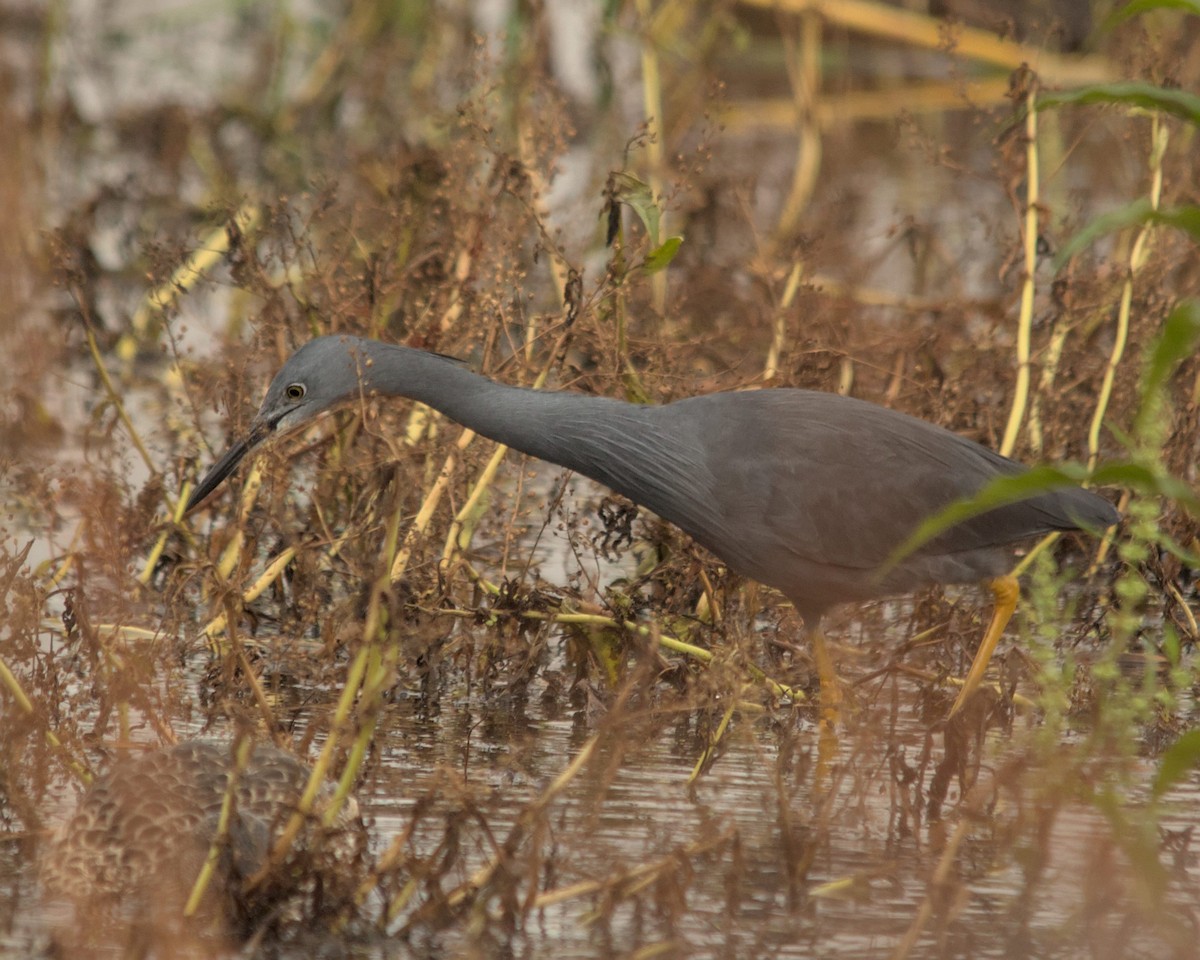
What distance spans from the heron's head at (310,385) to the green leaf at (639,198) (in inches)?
31.1

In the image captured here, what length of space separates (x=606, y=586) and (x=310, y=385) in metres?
1.35

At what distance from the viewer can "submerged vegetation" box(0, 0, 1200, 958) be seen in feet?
12.5

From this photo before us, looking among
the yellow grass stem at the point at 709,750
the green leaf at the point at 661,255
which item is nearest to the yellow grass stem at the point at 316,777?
the yellow grass stem at the point at 709,750

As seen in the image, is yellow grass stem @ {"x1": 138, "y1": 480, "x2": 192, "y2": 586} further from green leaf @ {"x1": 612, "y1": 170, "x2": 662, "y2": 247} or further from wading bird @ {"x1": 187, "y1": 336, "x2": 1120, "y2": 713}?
green leaf @ {"x1": 612, "y1": 170, "x2": 662, "y2": 247}

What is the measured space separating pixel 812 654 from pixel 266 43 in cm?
761

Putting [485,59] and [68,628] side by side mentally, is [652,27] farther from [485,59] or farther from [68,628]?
[68,628]

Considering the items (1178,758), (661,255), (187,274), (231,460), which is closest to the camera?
(1178,758)

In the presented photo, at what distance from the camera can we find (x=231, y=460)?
17.0ft

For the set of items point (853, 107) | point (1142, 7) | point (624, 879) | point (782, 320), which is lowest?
point (624, 879)

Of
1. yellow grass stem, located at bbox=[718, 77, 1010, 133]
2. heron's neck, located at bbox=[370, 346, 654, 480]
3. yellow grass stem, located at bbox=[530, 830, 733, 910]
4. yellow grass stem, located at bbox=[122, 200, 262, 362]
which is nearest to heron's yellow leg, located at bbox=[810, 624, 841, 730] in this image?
heron's neck, located at bbox=[370, 346, 654, 480]

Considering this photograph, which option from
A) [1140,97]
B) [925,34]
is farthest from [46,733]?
[925,34]

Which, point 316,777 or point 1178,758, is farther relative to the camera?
point 316,777

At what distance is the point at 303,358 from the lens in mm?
5000

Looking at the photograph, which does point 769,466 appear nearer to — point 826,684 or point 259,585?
point 826,684
